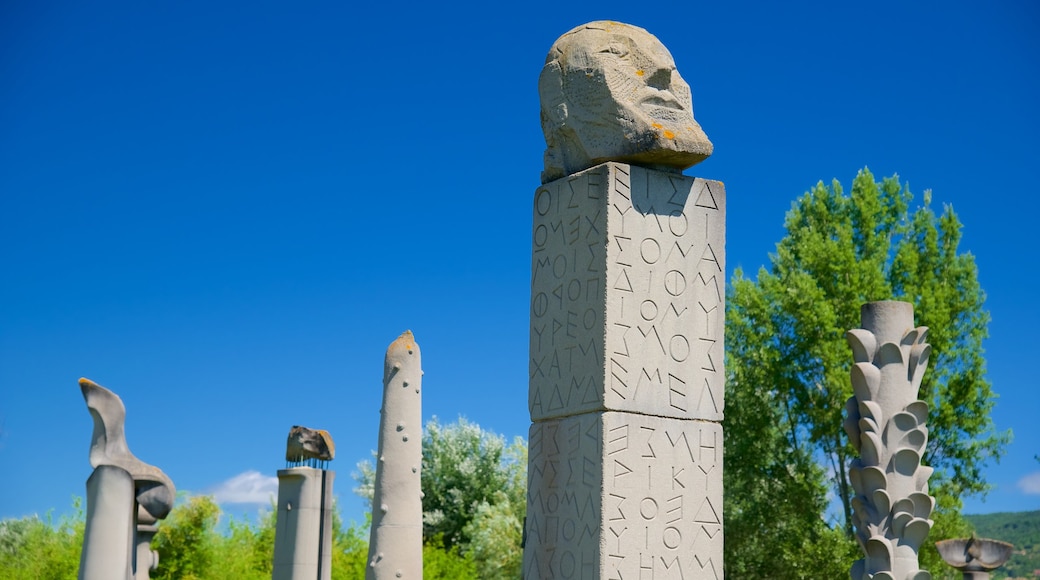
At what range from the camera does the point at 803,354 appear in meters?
24.6

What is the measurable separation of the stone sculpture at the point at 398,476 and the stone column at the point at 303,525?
3.37 m

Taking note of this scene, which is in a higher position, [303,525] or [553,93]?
[553,93]

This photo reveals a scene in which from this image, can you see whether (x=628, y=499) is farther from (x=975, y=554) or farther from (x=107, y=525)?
(x=975, y=554)

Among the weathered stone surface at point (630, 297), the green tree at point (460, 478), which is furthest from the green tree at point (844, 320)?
the weathered stone surface at point (630, 297)

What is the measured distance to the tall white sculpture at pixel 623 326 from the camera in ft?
24.1

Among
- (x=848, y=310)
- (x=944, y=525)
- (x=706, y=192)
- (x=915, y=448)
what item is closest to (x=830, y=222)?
(x=848, y=310)

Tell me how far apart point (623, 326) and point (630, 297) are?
0.18 metres

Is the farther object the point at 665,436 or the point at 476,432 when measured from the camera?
the point at 476,432

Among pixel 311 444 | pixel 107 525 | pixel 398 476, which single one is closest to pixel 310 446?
pixel 311 444

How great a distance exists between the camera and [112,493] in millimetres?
8586

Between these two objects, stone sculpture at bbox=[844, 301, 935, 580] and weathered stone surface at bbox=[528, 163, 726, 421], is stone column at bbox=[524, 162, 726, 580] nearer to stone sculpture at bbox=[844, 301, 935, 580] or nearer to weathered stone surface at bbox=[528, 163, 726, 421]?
weathered stone surface at bbox=[528, 163, 726, 421]

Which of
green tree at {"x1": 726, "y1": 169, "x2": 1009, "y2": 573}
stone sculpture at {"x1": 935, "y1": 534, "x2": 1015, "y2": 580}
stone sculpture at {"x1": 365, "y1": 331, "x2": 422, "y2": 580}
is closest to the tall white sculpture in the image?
stone sculpture at {"x1": 365, "y1": 331, "x2": 422, "y2": 580}

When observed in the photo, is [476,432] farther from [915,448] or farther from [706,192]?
[706,192]

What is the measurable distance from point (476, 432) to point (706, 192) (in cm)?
2669
